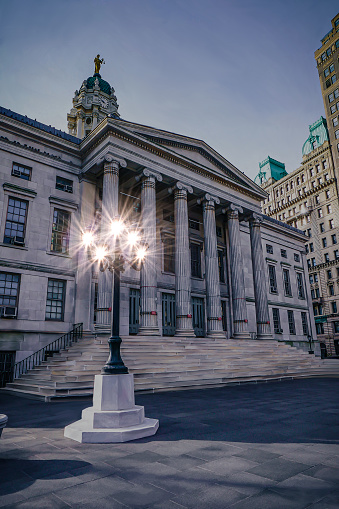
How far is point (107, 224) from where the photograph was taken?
21922 millimetres

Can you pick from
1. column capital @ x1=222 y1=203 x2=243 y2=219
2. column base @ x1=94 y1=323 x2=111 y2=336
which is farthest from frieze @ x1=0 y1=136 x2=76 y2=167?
column capital @ x1=222 y1=203 x2=243 y2=219

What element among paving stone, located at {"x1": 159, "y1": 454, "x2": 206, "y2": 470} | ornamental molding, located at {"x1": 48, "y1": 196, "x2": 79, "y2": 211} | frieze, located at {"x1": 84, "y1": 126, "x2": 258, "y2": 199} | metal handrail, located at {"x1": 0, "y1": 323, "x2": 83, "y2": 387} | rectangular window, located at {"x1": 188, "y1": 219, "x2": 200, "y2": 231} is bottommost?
paving stone, located at {"x1": 159, "y1": 454, "x2": 206, "y2": 470}

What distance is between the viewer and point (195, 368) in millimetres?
18109

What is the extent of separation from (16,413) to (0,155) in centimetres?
1740

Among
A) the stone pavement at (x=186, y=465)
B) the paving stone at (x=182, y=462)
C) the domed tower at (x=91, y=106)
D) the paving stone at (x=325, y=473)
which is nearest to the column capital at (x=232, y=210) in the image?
the stone pavement at (x=186, y=465)

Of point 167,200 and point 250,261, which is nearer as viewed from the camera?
point 167,200

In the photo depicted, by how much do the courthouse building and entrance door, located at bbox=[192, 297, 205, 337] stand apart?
94 millimetres

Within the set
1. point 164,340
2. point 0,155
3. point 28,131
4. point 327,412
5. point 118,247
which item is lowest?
point 327,412

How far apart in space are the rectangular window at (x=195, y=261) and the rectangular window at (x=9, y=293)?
52.3 ft

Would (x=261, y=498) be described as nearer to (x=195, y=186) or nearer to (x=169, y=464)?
(x=169, y=464)

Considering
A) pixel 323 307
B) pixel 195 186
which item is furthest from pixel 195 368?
pixel 323 307

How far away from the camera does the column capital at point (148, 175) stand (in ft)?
82.2

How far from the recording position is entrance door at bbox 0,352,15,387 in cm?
1895

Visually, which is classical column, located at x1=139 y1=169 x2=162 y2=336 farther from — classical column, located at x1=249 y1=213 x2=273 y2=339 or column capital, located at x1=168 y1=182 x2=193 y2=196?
classical column, located at x1=249 y1=213 x2=273 y2=339
